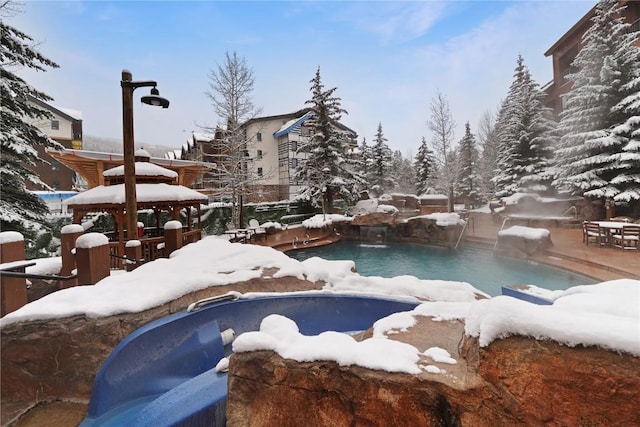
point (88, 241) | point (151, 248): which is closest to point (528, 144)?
point (151, 248)

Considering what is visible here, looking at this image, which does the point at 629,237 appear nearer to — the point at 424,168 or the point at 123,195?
the point at 123,195

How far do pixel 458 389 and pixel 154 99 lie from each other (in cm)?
619

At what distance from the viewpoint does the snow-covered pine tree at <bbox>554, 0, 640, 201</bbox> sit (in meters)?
12.4

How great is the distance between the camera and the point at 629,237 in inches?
342

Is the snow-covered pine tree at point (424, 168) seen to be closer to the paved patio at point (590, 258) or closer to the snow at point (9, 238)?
the paved patio at point (590, 258)

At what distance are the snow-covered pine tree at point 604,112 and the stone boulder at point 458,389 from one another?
15203mm

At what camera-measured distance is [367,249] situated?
46.2 ft

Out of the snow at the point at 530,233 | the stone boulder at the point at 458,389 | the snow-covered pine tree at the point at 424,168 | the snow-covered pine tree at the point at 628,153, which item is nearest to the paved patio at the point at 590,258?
the snow at the point at 530,233

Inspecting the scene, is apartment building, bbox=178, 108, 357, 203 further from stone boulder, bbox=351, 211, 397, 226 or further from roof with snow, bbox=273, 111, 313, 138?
stone boulder, bbox=351, 211, 397, 226

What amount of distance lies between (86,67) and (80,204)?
3.27m

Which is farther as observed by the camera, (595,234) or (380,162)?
(380,162)

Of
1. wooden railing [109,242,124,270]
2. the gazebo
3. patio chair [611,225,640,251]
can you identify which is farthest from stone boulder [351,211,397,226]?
wooden railing [109,242,124,270]

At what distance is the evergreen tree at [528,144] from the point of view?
18047mm

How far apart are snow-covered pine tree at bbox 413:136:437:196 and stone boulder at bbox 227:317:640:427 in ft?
95.3
